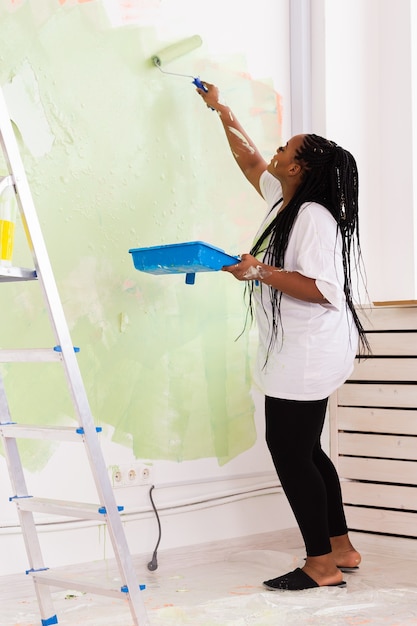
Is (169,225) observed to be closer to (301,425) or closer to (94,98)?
(94,98)

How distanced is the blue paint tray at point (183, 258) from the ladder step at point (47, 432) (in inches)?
18.5

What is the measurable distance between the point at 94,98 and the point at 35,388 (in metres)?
0.81

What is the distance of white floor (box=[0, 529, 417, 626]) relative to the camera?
6.33ft

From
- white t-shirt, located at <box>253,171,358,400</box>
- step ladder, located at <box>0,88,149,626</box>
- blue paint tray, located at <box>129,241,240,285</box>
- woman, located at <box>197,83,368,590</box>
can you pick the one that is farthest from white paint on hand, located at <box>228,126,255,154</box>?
step ladder, located at <box>0,88,149,626</box>

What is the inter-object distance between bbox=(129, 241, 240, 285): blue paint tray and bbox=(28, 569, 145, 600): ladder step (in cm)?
74

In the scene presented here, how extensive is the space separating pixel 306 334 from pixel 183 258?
1.35 feet

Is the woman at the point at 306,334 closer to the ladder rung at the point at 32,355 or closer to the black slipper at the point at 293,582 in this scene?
the black slipper at the point at 293,582

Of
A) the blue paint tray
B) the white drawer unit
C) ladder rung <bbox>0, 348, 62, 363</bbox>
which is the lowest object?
the white drawer unit

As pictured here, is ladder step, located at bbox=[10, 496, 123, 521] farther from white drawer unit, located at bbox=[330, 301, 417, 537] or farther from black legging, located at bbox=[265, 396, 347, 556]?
white drawer unit, located at bbox=[330, 301, 417, 537]

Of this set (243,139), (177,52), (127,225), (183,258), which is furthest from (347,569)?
(177,52)

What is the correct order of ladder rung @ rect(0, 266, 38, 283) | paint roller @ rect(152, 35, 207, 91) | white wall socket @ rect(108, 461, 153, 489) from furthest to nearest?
paint roller @ rect(152, 35, 207, 91) → white wall socket @ rect(108, 461, 153, 489) → ladder rung @ rect(0, 266, 38, 283)

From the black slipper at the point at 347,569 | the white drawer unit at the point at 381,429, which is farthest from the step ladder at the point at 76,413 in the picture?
the white drawer unit at the point at 381,429

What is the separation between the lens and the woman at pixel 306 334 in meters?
2.16

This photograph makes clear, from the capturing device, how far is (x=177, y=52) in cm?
245
